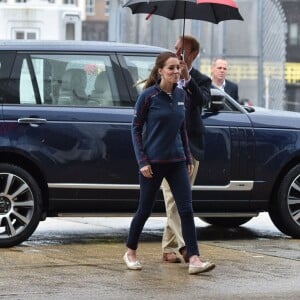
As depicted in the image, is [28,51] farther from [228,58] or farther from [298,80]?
[298,80]

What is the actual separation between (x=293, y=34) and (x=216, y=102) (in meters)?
22.1

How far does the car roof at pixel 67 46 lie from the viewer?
31.1 ft

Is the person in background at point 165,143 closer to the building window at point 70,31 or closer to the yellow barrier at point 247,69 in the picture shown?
the yellow barrier at point 247,69

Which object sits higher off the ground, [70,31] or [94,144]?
[94,144]

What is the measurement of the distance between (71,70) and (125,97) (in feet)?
1.79

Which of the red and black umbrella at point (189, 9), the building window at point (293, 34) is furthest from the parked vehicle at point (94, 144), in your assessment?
the building window at point (293, 34)

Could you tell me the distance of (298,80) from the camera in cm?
2903

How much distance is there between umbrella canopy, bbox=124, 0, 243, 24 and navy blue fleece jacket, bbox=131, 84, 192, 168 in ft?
5.50

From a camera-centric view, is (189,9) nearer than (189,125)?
No

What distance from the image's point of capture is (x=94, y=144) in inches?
365

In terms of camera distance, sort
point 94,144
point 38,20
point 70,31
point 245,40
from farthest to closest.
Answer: point 70,31 < point 38,20 < point 245,40 < point 94,144

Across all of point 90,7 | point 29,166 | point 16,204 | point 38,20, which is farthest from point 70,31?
point 90,7

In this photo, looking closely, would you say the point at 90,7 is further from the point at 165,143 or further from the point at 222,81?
the point at 165,143

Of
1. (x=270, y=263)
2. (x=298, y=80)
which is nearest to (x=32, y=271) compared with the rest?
(x=270, y=263)
